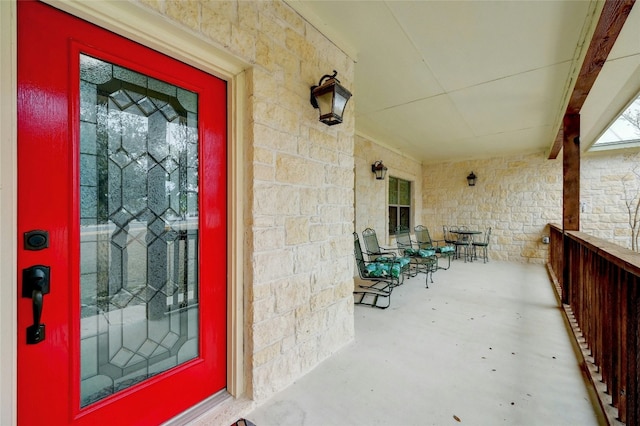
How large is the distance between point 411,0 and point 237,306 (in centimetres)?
220

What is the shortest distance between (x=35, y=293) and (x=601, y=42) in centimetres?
Result: 331

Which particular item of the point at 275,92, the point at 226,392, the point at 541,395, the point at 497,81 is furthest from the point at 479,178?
the point at 226,392

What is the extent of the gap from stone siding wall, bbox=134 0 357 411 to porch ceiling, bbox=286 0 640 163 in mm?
345

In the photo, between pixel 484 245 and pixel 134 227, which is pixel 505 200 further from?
pixel 134 227

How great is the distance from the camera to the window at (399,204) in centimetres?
579

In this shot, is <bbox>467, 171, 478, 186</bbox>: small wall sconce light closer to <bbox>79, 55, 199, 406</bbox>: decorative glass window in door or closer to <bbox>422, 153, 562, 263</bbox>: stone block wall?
<bbox>422, 153, 562, 263</bbox>: stone block wall

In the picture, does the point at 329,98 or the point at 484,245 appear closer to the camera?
the point at 329,98

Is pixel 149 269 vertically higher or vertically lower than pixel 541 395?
higher

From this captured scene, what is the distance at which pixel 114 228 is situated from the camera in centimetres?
118

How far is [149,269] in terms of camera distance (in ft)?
4.23

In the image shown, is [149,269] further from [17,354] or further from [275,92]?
[275,92]

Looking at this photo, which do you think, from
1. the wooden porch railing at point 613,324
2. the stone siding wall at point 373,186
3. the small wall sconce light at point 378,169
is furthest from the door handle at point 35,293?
the small wall sconce light at point 378,169

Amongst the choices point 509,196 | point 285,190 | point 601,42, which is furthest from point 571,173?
point 285,190

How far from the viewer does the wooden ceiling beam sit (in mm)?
1480
